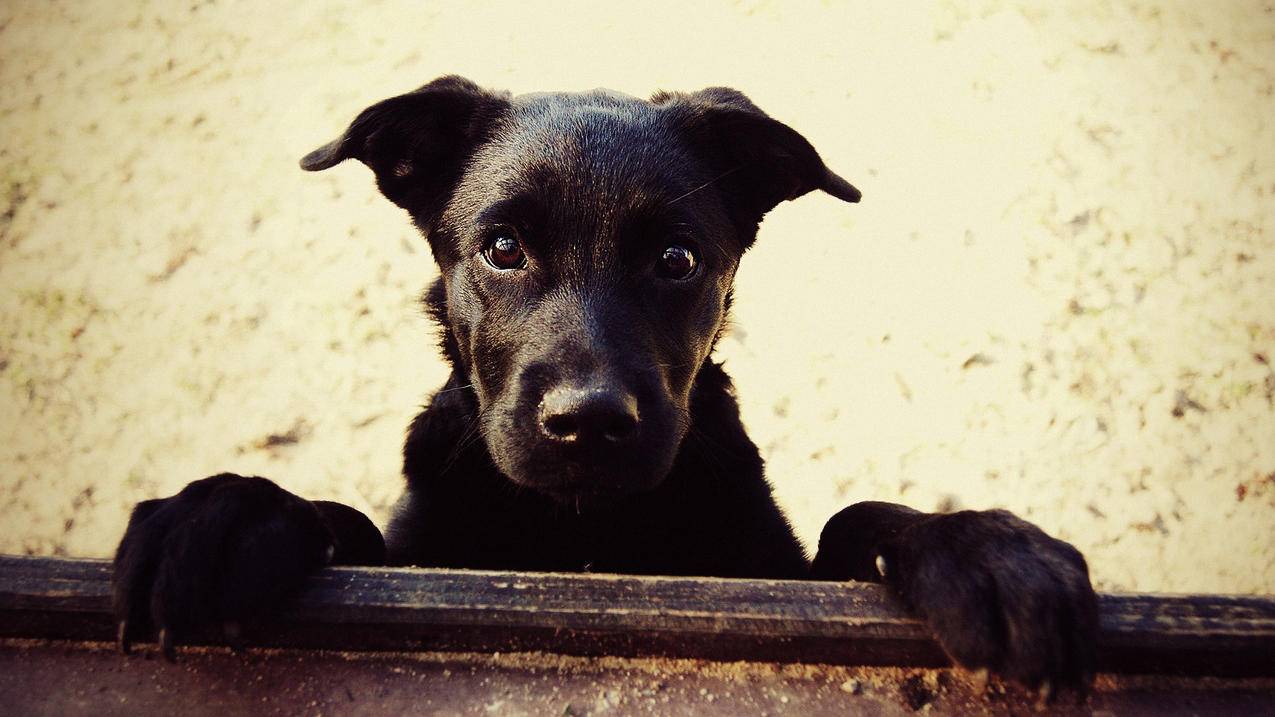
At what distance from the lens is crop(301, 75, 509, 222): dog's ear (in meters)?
2.24

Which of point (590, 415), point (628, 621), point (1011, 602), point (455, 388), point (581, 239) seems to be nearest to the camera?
point (1011, 602)

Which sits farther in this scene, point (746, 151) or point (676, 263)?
point (746, 151)

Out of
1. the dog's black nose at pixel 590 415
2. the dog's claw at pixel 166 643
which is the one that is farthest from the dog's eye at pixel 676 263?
the dog's claw at pixel 166 643

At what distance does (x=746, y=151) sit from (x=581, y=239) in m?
0.69

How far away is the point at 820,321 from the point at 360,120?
2549 millimetres

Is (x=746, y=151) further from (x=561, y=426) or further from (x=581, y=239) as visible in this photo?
(x=561, y=426)

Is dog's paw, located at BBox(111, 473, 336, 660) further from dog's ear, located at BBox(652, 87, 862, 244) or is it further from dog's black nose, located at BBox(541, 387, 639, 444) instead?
dog's ear, located at BBox(652, 87, 862, 244)

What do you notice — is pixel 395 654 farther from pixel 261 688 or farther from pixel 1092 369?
pixel 1092 369

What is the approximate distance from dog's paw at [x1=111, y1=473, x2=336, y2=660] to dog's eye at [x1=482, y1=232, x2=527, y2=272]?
84 cm

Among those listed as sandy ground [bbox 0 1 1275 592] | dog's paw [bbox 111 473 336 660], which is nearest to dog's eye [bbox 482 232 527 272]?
dog's paw [bbox 111 473 336 660]

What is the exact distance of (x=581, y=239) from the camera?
2008 mm

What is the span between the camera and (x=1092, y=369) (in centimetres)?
382

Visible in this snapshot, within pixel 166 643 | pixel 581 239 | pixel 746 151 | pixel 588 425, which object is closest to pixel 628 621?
pixel 588 425

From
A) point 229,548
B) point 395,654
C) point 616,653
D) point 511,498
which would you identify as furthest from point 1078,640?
point 229,548
